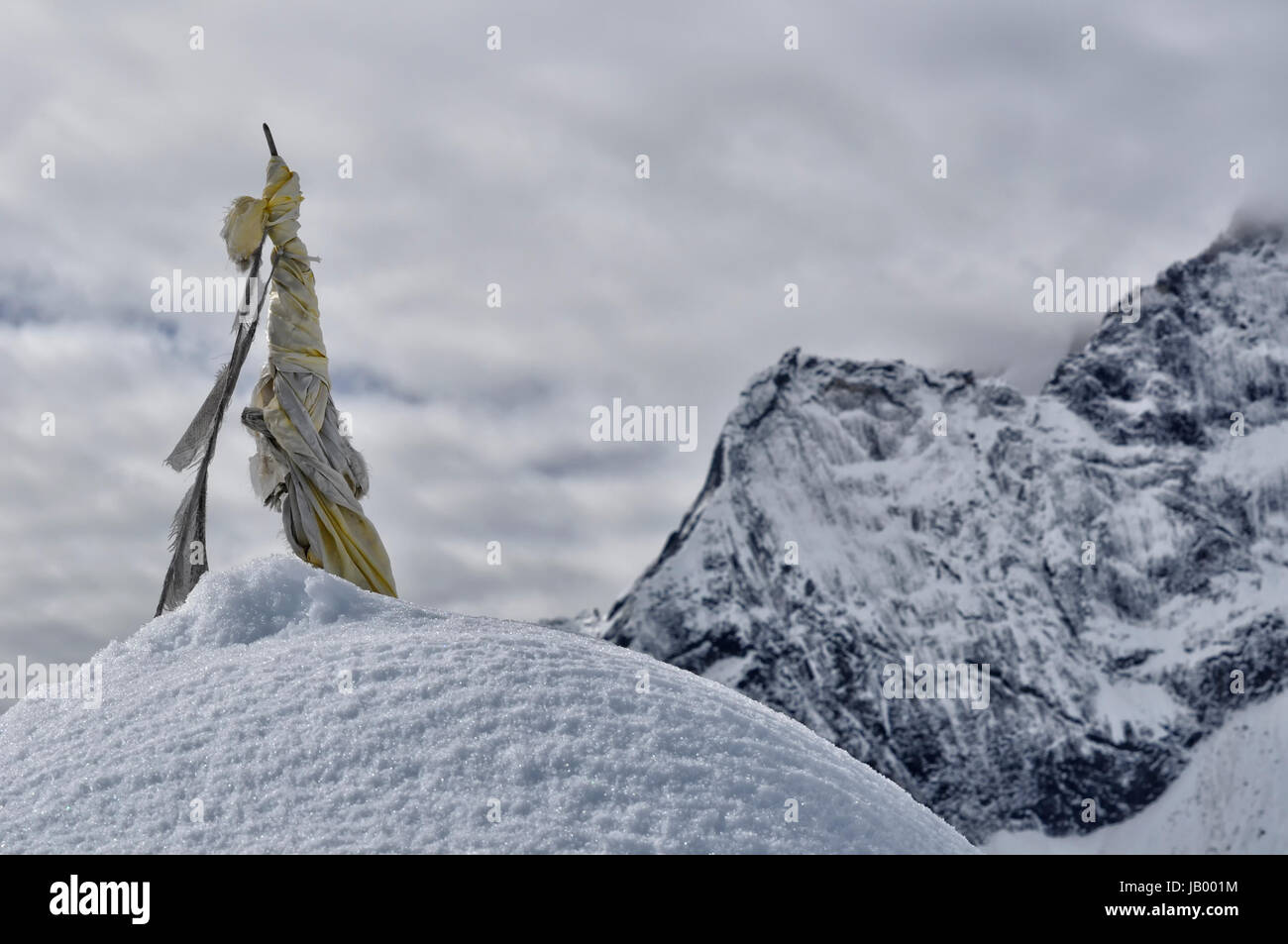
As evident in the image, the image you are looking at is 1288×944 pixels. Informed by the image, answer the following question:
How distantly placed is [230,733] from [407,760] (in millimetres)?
1220

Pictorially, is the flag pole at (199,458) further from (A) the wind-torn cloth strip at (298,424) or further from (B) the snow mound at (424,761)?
(B) the snow mound at (424,761)

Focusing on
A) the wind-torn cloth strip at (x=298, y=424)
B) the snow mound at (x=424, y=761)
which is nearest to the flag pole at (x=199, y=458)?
the wind-torn cloth strip at (x=298, y=424)

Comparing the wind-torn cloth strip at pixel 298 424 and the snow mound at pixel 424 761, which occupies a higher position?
the wind-torn cloth strip at pixel 298 424

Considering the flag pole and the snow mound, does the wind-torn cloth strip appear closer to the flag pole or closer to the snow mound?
the flag pole

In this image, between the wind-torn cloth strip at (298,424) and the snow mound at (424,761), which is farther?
the wind-torn cloth strip at (298,424)

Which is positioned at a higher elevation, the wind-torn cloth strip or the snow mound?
the wind-torn cloth strip

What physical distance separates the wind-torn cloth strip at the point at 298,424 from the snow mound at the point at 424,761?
3316 mm

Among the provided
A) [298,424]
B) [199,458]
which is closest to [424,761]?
[298,424]

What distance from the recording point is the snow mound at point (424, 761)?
8.38 metres

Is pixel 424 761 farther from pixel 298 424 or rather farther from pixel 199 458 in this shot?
pixel 199 458

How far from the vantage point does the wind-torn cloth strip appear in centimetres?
1427

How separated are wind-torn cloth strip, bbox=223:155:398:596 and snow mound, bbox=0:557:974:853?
332 cm

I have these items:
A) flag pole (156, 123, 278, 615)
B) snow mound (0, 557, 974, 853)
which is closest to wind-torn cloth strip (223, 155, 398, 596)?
flag pole (156, 123, 278, 615)

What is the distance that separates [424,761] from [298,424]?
635 centimetres
